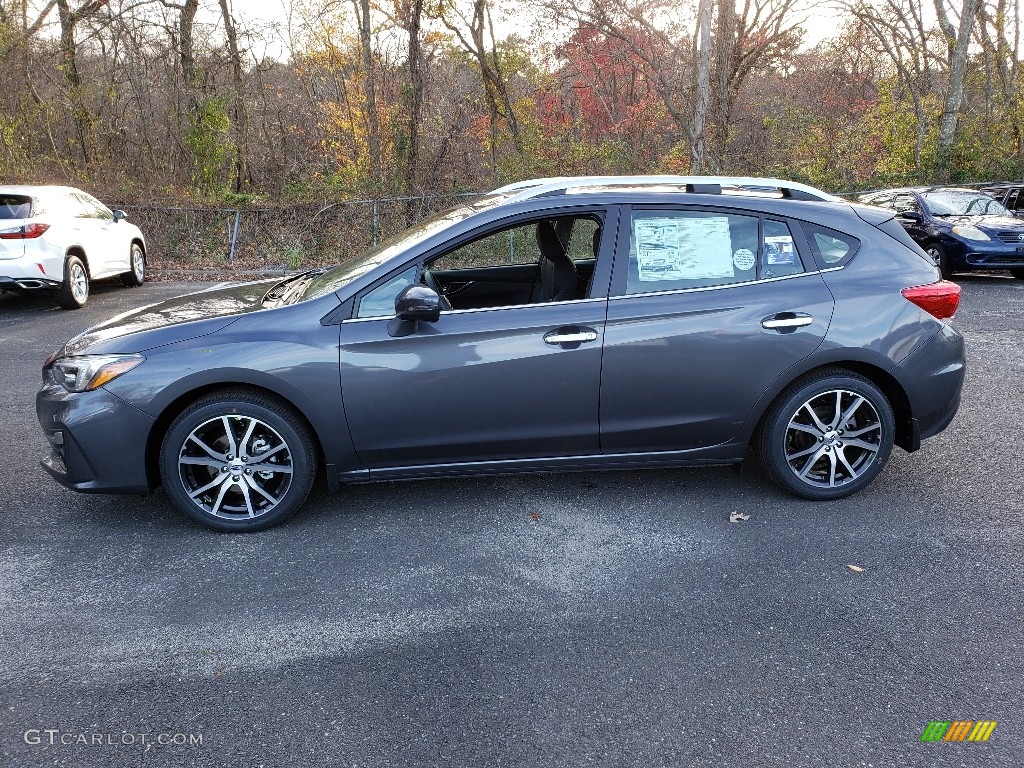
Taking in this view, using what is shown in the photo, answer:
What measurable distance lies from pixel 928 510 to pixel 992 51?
74.1 ft

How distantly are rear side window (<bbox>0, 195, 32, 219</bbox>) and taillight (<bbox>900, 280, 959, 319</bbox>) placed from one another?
33.8 feet

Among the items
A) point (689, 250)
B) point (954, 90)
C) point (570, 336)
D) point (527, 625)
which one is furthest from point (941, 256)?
point (527, 625)

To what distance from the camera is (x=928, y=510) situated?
4.20 meters

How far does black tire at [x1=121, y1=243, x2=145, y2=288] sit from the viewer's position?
13.0 meters

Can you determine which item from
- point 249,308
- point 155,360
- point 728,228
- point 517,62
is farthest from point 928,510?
point 517,62

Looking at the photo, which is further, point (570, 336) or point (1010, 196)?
point (1010, 196)

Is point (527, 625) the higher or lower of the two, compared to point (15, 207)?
lower

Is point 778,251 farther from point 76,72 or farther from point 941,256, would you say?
point 76,72

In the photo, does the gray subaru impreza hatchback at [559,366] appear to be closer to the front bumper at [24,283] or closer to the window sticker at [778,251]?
the window sticker at [778,251]

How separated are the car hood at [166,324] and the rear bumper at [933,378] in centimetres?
344

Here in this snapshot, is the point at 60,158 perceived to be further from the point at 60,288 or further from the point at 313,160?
the point at 60,288

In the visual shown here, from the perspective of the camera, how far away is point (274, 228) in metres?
17.4

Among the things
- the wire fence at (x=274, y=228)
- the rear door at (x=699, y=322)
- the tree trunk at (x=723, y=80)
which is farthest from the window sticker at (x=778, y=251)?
the tree trunk at (x=723, y=80)

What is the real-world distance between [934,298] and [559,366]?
2.04 meters
